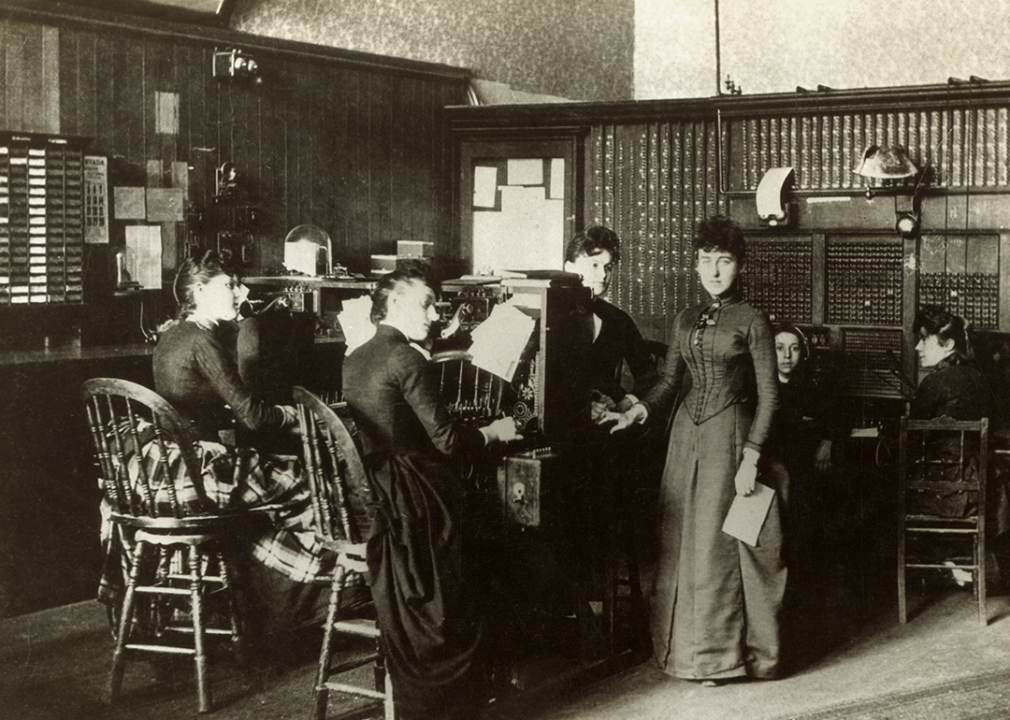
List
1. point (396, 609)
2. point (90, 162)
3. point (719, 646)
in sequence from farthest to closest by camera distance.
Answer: point (90, 162) → point (719, 646) → point (396, 609)

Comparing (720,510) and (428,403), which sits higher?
(428,403)

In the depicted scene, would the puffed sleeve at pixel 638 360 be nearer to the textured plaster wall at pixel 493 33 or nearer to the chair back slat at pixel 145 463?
the chair back slat at pixel 145 463

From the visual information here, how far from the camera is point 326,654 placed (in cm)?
339

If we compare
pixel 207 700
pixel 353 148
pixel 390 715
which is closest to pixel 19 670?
pixel 207 700

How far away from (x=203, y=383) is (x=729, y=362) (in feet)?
6.51

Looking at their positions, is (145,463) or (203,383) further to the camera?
(203,383)

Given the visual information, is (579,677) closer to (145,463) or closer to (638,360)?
(638,360)

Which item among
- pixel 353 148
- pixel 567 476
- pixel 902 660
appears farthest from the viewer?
pixel 353 148

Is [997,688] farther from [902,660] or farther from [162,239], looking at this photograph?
[162,239]

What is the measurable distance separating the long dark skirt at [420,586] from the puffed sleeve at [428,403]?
92 millimetres

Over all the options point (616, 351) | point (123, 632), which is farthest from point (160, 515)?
point (616, 351)

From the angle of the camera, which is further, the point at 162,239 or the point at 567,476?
the point at 162,239

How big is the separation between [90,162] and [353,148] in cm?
192

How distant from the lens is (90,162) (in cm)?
547
